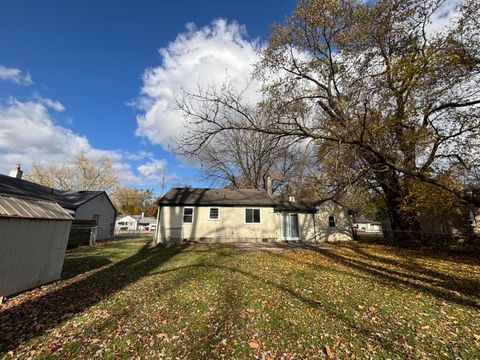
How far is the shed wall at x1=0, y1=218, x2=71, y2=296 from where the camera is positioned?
5.37 meters

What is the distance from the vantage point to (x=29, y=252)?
6004 mm

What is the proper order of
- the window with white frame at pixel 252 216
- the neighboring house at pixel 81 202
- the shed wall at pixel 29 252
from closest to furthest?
the shed wall at pixel 29 252, the neighboring house at pixel 81 202, the window with white frame at pixel 252 216

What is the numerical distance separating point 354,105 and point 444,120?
7542 millimetres

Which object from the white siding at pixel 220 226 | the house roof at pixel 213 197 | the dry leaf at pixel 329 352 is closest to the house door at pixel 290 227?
the white siding at pixel 220 226

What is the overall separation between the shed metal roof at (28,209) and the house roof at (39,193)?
4.16 meters

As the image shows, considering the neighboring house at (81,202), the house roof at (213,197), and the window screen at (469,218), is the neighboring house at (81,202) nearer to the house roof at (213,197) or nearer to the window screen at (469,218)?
the house roof at (213,197)

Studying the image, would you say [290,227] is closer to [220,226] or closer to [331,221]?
[331,221]

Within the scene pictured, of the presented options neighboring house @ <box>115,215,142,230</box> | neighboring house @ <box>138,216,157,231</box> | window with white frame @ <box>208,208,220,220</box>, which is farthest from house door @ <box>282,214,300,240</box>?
neighboring house @ <box>115,215,142,230</box>

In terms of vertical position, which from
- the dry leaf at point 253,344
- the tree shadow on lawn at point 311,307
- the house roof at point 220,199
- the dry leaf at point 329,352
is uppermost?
the house roof at point 220,199

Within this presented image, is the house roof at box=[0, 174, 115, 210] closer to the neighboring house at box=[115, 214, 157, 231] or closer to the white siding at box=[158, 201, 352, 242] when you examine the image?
the white siding at box=[158, 201, 352, 242]

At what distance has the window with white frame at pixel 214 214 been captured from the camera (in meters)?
17.1

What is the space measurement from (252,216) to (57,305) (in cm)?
1336

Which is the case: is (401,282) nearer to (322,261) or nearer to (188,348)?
(322,261)

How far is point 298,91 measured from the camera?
10.9m
